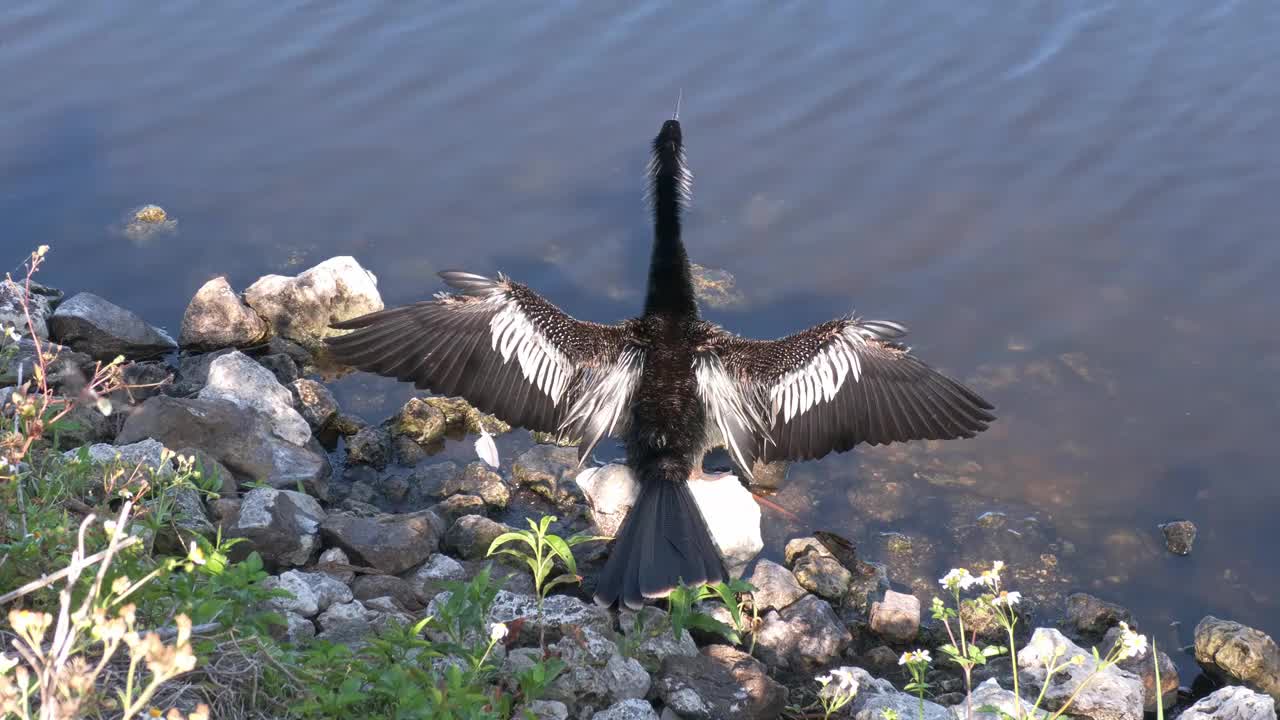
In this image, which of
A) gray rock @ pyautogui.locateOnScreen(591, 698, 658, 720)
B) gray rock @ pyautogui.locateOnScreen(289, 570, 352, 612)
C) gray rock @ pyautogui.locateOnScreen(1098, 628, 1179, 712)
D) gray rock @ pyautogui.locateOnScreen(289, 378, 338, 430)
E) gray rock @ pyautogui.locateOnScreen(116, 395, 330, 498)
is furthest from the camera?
gray rock @ pyautogui.locateOnScreen(289, 378, 338, 430)

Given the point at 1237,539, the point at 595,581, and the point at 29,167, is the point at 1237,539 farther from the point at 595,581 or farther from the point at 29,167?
the point at 29,167

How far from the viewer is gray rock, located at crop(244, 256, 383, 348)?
618cm

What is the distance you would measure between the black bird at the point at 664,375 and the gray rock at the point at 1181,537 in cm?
93

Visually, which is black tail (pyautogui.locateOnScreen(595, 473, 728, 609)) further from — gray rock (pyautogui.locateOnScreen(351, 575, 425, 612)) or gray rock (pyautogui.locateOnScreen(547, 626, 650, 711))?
gray rock (pyautogui.locateOnScreen(351, 575, 425, 612))

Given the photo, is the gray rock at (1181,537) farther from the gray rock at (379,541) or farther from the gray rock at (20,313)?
the gray rock at (20,313)

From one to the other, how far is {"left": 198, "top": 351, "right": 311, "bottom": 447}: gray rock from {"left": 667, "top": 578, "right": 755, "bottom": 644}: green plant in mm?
2009

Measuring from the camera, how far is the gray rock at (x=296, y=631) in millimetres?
3395

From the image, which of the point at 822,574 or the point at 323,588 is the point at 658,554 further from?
the point at 323,588

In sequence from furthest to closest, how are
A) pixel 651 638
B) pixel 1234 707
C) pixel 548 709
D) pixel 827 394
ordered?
Result: 1. pixel 827 394
2. pixel 651 638
3. pixel 1234 707
4. pixel 548 709

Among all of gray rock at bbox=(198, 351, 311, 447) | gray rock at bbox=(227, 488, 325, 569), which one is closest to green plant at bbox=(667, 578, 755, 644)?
gray rock at bbox=(227, 488, 325, 569)

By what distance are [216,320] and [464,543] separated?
2152 mm

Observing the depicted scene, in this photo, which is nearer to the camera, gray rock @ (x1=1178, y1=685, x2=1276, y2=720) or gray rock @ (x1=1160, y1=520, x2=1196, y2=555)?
gray rock @ (x1=1178, y1=685, x2=1276, y2=720)

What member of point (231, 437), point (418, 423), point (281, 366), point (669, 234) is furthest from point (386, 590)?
point (669, 234)

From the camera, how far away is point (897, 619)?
15.5 feet
